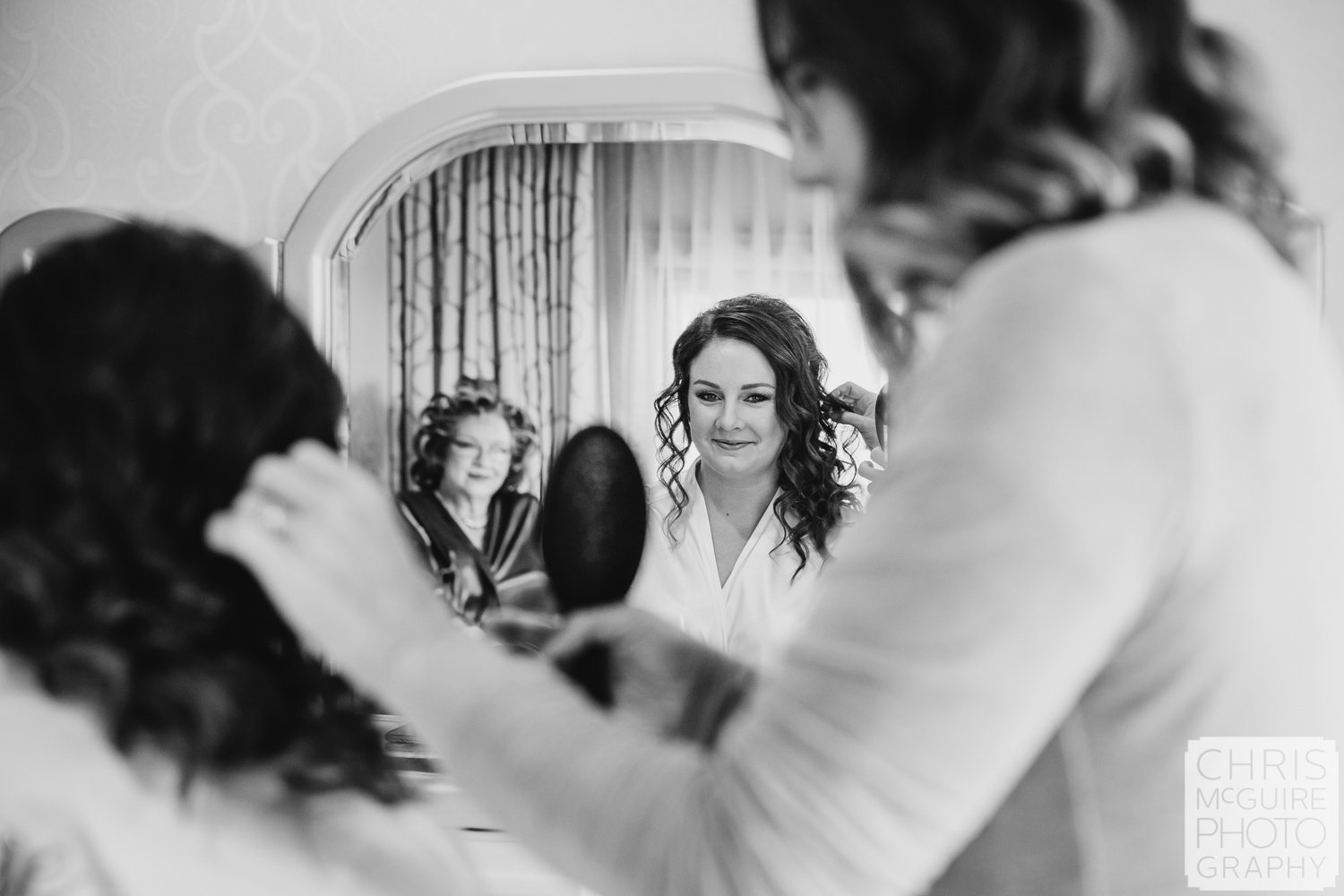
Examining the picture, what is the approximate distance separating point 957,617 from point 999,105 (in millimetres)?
179

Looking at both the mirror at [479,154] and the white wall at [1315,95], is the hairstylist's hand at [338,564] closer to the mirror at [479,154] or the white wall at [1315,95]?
the mirror at [479,154]

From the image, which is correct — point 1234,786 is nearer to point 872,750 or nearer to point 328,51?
point 872,750

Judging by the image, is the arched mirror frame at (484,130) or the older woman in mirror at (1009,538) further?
the arched mirror frame at (484,130)

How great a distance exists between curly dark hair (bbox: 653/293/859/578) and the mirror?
22mm

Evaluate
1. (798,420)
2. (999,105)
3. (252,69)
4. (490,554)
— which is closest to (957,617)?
(999,105)

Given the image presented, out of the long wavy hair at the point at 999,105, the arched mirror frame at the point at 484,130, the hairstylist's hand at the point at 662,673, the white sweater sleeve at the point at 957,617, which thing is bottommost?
the hairstylist's hand at the point at 662,673

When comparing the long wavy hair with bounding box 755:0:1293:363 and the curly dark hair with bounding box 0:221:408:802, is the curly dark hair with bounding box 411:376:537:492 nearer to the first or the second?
the curly dark hair with bounding box 0:221:408:802

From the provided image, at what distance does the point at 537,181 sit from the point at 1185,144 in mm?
942

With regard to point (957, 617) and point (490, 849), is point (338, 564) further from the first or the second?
point (490, 849)

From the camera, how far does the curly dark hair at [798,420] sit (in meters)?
1.20

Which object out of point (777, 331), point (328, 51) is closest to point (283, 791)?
point (777, 331)

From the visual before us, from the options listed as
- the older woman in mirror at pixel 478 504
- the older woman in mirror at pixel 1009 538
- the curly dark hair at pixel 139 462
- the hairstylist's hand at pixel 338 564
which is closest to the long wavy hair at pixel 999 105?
the older woman in mirror at pixel 1009 538

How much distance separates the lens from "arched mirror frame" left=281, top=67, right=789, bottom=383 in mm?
1228

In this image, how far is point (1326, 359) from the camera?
38cm
